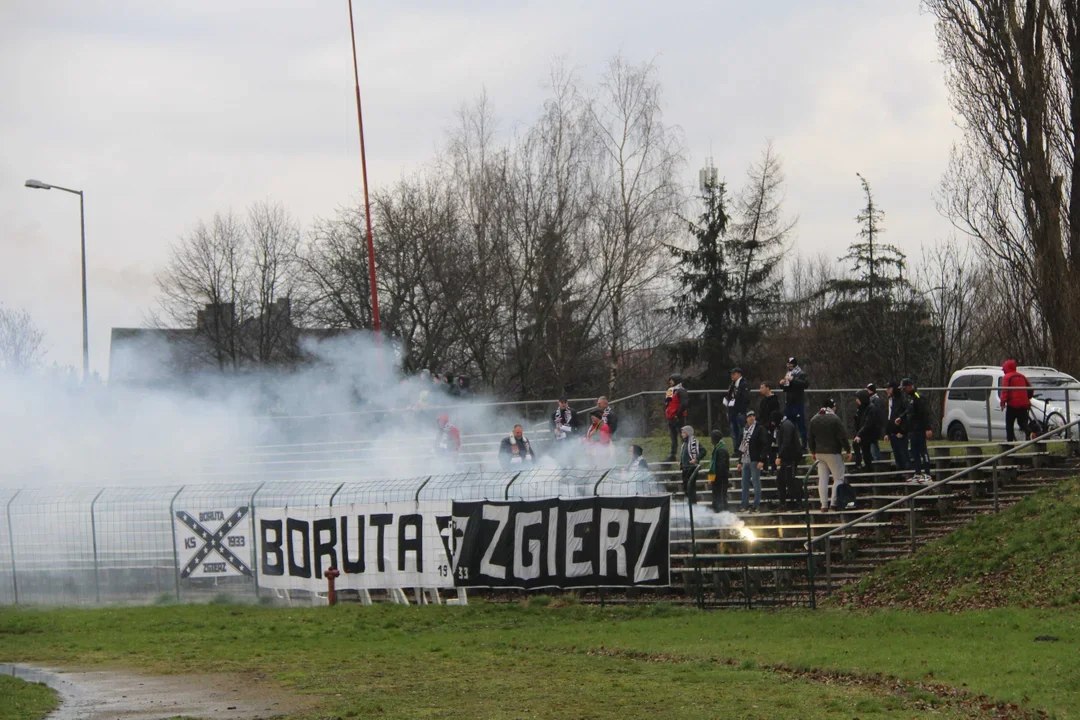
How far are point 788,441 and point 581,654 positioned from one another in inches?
317

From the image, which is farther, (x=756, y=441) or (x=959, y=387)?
(x=959, y=387)

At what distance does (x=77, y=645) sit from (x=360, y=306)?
30746 mm

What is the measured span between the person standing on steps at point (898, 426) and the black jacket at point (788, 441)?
2328mm

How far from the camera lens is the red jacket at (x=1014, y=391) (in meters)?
24.4

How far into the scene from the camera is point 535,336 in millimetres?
46344

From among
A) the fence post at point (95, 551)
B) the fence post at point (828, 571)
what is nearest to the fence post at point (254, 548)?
the fence post at point (95, 551)

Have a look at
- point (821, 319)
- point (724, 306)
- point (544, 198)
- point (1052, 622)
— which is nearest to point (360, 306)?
point (544, 198)

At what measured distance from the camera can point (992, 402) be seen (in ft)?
88.0

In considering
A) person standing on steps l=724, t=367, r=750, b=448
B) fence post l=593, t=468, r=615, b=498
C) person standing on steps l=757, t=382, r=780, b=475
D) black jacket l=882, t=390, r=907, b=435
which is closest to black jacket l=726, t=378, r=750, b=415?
person standing on steps l=724, t=367, r=750, b=448

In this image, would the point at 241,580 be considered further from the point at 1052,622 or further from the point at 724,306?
the point at 724,306

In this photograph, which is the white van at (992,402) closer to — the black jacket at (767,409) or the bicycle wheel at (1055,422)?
the bicycle wheel at (1055,422)

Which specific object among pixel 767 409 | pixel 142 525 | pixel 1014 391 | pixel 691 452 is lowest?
pixel 142 525

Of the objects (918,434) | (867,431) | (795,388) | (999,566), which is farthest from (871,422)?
(999,566)

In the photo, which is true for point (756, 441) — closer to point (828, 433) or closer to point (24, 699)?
point (828, 433)
